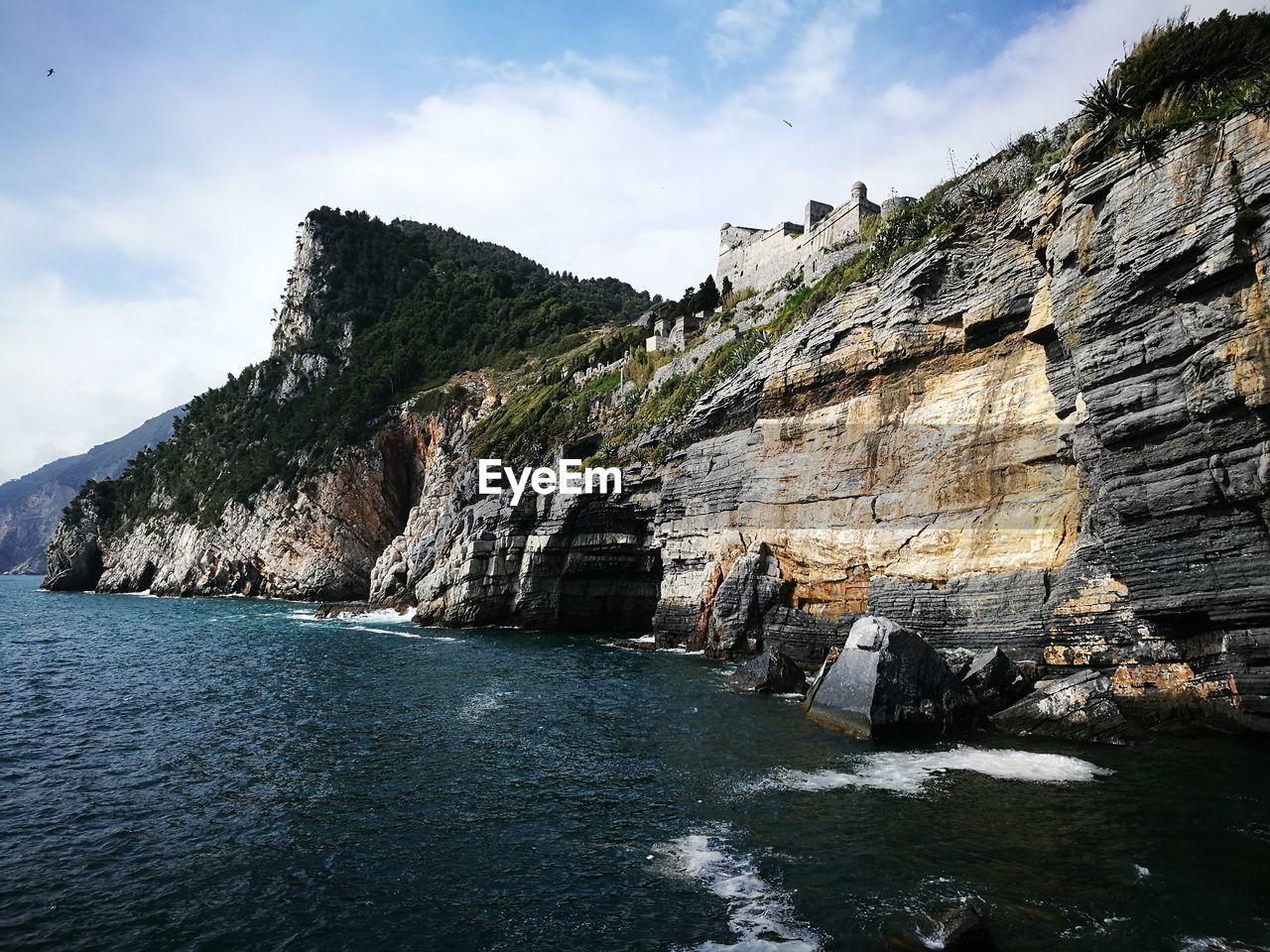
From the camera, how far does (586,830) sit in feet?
40.4

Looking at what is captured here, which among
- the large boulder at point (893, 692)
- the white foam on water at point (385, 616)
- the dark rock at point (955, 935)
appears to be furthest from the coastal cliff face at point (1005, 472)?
the dark rock at point (955, 935)

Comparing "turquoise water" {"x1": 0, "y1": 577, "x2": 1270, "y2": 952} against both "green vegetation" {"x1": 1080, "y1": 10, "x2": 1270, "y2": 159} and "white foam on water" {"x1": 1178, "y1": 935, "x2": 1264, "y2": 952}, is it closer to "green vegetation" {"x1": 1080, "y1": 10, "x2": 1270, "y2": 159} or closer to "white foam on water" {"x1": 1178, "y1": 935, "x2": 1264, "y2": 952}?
"white foam on water" {"x1": 1178, "y1": 935, "x2": 1264, "y2": 952}

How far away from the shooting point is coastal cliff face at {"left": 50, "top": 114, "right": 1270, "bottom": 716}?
1584cm

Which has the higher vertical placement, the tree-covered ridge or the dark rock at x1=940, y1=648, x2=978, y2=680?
the tree-covered ridge

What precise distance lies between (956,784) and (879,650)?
456cm

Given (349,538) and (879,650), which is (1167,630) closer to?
(879,650)

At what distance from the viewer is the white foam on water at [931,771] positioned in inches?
556

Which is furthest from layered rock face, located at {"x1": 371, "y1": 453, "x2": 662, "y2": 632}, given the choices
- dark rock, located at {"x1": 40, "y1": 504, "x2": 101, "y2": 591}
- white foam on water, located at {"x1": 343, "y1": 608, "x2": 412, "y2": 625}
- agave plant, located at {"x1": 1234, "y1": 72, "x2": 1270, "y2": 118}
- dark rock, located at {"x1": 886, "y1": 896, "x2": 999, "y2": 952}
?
dark rock, located at {"x1": 40, "y1": 504, "x2": 101, "y2": 591}

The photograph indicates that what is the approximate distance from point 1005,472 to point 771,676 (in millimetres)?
10290

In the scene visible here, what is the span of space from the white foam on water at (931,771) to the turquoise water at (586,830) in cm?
8

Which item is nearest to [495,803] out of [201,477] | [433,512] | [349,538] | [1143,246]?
[1143,246]

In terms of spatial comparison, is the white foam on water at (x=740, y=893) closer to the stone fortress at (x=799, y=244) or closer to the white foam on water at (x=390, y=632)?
the white foam on water at (x=390, y=632)

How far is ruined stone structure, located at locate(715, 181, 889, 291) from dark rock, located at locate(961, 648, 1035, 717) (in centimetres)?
2982

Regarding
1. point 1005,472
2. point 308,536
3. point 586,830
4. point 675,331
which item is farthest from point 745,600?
point 308,536
